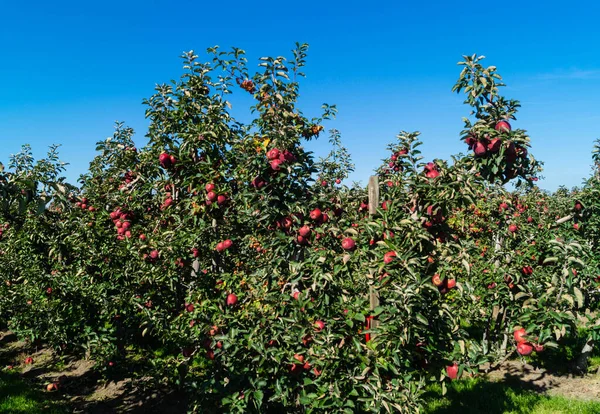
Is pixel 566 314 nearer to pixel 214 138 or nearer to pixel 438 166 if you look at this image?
pixel 438 166

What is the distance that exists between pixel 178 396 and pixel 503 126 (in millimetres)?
5843

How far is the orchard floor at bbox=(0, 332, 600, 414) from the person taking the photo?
552 cm

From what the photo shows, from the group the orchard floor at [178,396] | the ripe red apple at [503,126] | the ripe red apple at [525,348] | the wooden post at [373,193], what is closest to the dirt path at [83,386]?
the orchard floor at [178,396]

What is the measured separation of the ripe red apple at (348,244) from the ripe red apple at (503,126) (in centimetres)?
167

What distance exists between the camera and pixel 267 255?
4.64 metres

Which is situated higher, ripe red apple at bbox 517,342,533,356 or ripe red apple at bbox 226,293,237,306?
ripe red apple at bbox 226,293,237,306

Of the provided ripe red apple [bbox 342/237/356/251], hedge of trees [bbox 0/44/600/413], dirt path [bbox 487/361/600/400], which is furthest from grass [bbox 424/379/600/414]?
ripe red apple [bbox 342/237/356/251]

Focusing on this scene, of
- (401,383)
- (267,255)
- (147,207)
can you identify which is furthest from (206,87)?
(401,383)

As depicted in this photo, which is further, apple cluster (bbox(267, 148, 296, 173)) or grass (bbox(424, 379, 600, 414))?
grass (bbox(424, 379, 600, 414))

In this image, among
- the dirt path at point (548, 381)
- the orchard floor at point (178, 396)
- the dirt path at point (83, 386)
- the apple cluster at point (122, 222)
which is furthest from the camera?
the dirt path at point (548, 381)

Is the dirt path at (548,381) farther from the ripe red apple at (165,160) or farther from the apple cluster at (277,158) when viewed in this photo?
the ripe red apple at (165,160)

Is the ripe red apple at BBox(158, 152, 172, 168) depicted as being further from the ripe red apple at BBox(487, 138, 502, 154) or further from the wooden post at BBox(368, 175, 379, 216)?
the ripe red apple at BBox(487, 138, 502, 154)

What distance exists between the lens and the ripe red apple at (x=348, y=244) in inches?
139

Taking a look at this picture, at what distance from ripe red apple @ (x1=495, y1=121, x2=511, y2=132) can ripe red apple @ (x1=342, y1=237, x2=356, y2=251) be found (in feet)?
5.47
